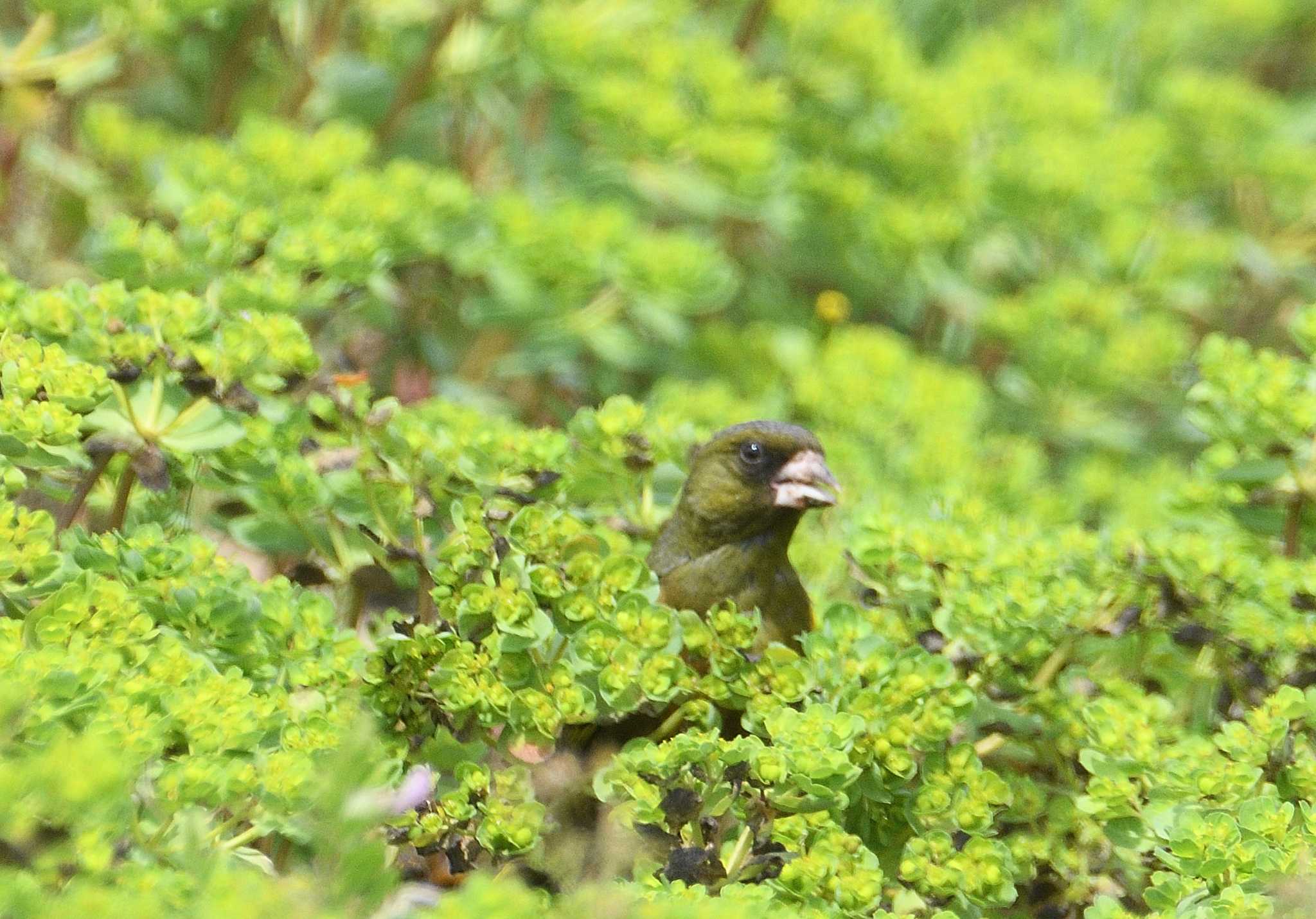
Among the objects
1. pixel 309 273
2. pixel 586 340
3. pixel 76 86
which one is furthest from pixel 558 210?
pixel 76 86

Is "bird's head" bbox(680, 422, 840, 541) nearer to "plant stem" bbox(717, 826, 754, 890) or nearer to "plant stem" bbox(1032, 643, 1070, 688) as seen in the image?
"plant stem" bbox(1032, 643, 1070, 688)

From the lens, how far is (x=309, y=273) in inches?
85.5

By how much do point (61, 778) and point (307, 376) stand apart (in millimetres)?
822

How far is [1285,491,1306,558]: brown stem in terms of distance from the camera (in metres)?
2.05

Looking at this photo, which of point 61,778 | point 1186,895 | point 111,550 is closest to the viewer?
point 61,778

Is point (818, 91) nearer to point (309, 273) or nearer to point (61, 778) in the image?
point (309, 273)

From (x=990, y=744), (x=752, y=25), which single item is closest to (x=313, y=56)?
(x=752, y=25)

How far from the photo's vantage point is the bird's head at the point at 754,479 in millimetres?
2141

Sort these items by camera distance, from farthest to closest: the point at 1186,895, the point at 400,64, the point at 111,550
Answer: the point at 400,64, the point at 111,550, the point at 1186,895

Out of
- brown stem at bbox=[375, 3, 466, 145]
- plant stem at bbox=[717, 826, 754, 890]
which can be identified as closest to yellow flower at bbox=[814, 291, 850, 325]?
brown stem at bbox=[375, 3, 466, 145]

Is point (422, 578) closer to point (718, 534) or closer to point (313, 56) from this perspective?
point (718, 534)

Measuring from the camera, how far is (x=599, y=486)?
6.78 feet

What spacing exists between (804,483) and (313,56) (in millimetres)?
1748

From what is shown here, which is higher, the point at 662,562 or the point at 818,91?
the point at 818,91
